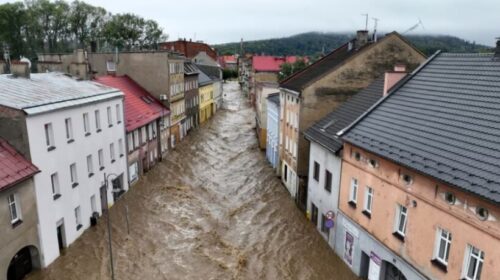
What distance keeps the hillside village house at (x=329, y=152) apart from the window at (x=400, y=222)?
4809mm

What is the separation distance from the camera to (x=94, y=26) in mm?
97438

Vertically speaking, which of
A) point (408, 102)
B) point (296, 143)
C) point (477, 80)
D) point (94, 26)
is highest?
point (94, 26)

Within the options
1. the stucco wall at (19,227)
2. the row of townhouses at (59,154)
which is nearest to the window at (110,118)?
the row of townhouses at (59,154)

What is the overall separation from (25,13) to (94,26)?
65.2ft

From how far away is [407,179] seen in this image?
14172mm

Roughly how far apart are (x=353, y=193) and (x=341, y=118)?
18.5 ft

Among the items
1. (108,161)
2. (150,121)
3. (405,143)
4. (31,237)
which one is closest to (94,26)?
(150,121)

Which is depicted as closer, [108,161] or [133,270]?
[133,270]

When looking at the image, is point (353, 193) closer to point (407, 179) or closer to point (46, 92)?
point (407, 179)

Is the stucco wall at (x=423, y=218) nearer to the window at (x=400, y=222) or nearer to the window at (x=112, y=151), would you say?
the window at (x=400, y=222)

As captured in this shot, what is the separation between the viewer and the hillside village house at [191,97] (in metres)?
51.0

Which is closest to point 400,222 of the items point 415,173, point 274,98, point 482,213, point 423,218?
point 423,218

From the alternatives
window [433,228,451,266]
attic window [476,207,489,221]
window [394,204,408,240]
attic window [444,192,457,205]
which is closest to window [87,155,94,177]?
window [394,204,408,240]

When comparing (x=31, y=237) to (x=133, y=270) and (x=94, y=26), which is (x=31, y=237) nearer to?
(x=133, y=270)
